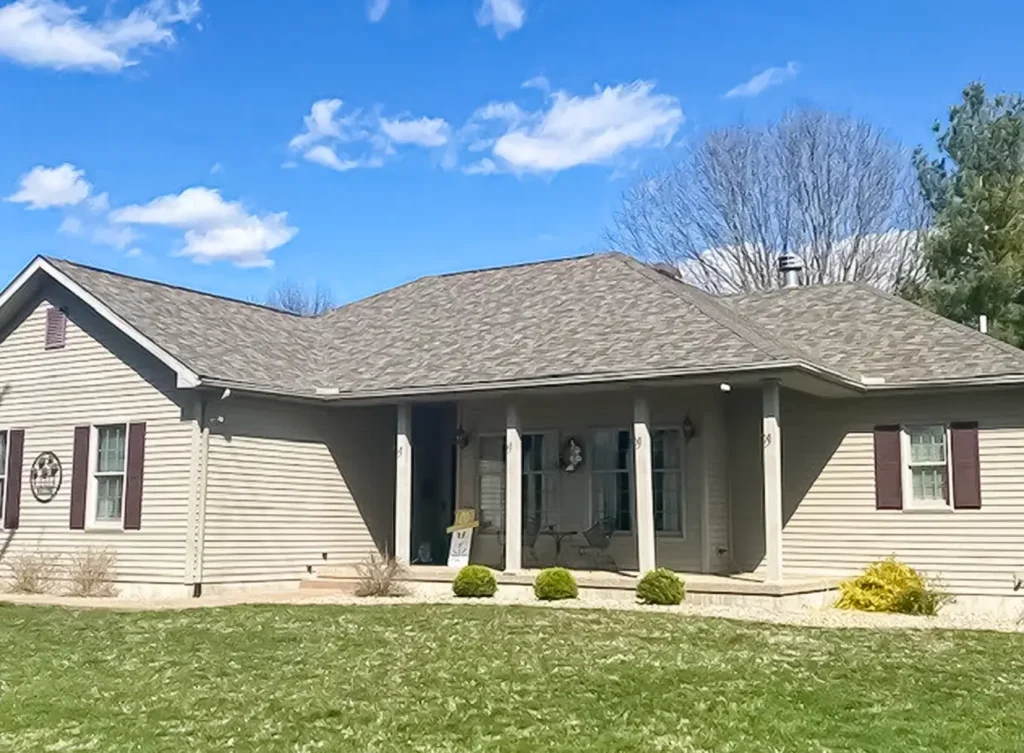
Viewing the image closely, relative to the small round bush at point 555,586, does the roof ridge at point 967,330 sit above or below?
above

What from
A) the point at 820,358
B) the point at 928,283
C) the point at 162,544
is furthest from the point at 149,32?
the point at 928,283

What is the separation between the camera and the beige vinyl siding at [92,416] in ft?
52.4

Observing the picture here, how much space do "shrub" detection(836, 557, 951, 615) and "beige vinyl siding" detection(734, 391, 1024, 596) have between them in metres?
0.59

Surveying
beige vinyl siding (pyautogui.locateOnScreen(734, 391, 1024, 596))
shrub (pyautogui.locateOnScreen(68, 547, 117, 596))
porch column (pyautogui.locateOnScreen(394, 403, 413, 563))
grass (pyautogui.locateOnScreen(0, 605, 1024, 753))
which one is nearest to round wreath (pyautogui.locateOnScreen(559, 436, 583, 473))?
porch column (pyautogui.locateOnScreen(394, 403, 413, 563))

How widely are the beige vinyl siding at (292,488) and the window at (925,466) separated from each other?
8530 mm

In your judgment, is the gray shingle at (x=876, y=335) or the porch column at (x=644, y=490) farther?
the gray shingle at (x=876, y=335)

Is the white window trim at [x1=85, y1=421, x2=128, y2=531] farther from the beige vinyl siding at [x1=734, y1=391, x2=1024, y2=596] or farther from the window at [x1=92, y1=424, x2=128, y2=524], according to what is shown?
the beige vinyl siding at [x1=734, y1=391, x2=1024, y2=596]

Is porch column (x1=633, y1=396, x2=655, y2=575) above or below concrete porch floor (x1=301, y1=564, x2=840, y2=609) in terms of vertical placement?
above

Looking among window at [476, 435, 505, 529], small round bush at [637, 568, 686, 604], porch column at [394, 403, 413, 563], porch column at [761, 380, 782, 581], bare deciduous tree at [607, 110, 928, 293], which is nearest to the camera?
small round bush at [637, 568, 686, 604]

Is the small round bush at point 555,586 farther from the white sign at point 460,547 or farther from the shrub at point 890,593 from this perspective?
the shrub at point 890,593

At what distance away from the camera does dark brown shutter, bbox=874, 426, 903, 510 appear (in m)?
15.9

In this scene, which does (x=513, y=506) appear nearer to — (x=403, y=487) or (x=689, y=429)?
(x=403, y=487)

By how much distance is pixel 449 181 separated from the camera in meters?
23.8

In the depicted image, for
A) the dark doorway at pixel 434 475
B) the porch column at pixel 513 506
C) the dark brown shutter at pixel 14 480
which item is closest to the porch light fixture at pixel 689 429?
the porch column at pixel 513 506
